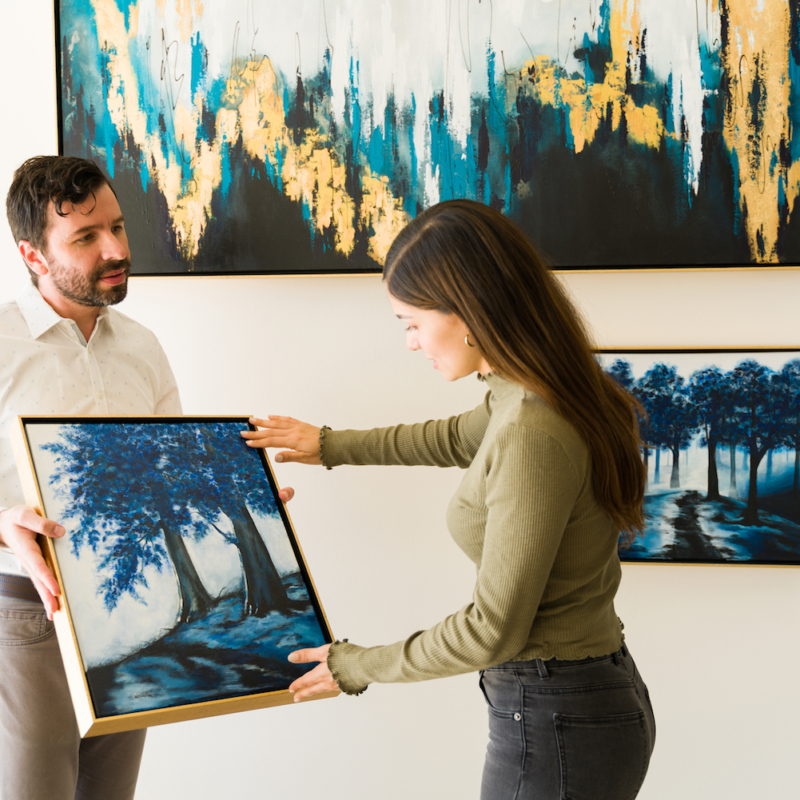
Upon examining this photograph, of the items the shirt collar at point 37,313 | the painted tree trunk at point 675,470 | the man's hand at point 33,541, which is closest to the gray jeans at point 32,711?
the man's hand at point 33,541

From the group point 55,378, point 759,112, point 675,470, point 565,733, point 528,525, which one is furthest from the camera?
point 675,470

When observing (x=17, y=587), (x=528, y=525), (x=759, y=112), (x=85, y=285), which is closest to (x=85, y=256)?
(x=85, y=285)

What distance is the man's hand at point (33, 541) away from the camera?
3.44ft

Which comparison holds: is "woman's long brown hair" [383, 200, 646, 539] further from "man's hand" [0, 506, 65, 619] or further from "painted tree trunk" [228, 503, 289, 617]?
"man's hand" [0, 506, 65, 619]

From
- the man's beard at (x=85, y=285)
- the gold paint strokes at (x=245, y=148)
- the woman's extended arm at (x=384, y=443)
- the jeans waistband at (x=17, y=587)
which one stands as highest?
the gold paint strokes at (x=245, y=148)

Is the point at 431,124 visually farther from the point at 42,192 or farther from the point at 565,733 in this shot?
the point at 565,733

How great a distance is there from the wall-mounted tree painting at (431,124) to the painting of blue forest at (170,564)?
74 cm

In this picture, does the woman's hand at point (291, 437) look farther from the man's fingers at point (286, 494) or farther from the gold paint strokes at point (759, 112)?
the gold paint strokes at point (759, 112)

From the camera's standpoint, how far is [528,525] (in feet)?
3.16

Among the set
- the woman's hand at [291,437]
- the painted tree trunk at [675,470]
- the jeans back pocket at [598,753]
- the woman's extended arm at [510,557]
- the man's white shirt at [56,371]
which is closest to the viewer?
the woman's extended arm at [510,557]

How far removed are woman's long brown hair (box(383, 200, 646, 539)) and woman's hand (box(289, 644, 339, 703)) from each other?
1.73 ft

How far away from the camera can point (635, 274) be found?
5.82 feet

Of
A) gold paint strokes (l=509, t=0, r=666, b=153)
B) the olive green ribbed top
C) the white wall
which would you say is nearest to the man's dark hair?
the white wall

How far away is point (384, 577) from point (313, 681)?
820mm
